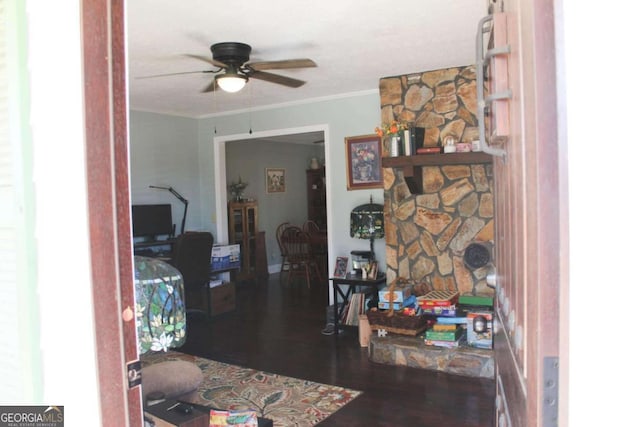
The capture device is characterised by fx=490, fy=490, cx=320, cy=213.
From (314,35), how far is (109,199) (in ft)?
9.40

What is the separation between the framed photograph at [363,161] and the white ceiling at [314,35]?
624mm

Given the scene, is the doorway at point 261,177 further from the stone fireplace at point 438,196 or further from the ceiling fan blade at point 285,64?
the ceiling fan blade at point 285,64

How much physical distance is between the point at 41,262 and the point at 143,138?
5852 millimetres

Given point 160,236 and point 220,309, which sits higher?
point 160,236

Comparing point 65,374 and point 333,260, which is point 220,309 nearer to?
point 333,260

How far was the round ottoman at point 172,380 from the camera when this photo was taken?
90.6 inches

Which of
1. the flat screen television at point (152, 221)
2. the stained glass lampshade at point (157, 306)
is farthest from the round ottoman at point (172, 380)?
the flat screen television at point (152, 221)

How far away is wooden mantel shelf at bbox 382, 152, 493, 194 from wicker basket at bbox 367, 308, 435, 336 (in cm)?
128

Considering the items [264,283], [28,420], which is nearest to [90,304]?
[28,420]

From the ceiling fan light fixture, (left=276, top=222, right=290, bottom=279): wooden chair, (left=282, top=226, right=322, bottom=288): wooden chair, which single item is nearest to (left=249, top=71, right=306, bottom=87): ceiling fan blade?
the ceiling fan light fixture

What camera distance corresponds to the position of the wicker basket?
4383mm

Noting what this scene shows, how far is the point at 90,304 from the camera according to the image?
0.95 m

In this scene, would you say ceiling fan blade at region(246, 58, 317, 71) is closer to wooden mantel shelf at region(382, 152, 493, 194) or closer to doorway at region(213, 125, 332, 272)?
wooden mantel shelf at region(382, 152, 493, 194)

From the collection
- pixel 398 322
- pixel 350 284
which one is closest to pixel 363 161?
pixel 350 284
